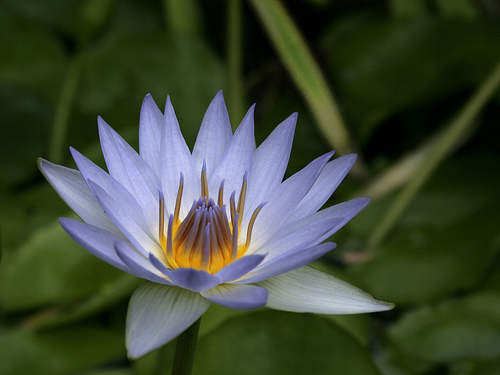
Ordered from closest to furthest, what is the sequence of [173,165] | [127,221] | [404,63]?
[127,221] → [173,165] → [404,63]

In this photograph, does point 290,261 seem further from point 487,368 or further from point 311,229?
point 487,368

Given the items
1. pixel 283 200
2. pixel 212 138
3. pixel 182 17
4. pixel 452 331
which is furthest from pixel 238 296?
pixel 182 17

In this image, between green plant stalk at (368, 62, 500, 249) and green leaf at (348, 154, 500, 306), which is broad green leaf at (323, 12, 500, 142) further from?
green leaf at (348, 154, 500, 306)

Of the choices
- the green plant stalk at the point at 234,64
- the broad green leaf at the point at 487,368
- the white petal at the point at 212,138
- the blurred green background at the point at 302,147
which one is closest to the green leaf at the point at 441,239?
the blurred green background at the point at 302,147

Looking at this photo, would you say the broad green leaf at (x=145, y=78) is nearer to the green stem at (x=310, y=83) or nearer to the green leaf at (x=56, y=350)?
the green stem at (x=310, y=83)

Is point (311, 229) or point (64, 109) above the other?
point (64, 109)

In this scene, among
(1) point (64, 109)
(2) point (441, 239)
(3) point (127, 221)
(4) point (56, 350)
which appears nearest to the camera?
(3) point (127, 221)

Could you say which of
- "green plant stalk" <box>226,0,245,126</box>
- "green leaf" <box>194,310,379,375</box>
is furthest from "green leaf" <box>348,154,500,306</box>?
"green plant stalk" <box>226,0,245,126</box>
